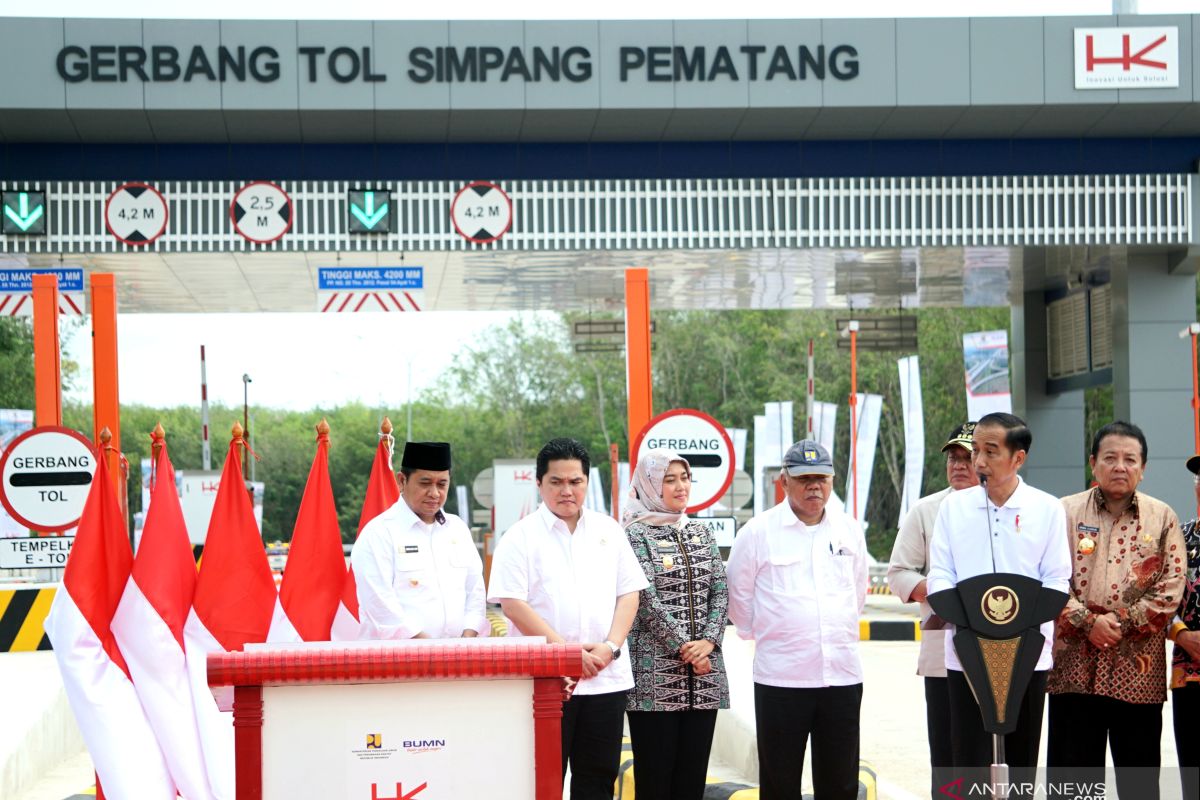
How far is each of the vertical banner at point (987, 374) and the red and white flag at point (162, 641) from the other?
1098 cm

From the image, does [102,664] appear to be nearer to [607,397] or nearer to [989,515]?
[989,515]

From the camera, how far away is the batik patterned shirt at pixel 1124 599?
5348 millimetres

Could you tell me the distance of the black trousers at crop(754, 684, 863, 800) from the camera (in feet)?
18.0

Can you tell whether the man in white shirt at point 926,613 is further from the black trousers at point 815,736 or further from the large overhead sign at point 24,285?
the large overhead sign at point 24,285

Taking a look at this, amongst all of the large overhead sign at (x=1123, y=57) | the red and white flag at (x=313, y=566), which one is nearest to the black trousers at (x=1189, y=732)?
the red and white flag at (x=313, y=566)

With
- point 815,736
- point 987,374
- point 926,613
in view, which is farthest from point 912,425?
point 815,736

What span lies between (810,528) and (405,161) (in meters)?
7.41

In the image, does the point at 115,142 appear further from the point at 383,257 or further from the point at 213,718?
the point at 213,718

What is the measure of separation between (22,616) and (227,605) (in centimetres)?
826

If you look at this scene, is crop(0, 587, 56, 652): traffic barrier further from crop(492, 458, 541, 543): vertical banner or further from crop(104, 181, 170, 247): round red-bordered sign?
crop(492, 458, 541, 543): vertical banner

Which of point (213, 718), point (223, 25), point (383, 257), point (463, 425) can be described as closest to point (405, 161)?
point (383, 257)

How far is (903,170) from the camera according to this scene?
12.4 m

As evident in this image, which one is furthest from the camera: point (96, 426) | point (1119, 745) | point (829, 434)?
point (829, 434)

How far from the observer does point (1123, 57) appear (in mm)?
11445
